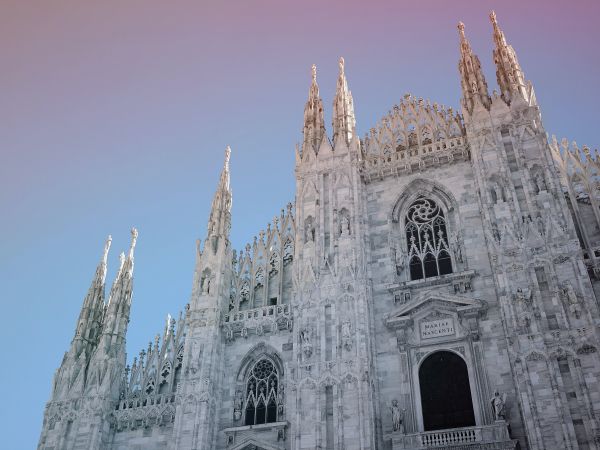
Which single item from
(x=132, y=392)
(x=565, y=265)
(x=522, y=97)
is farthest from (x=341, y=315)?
(x=522, y=97)

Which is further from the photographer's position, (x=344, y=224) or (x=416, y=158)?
(x=416, y=158)

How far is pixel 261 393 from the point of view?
21203 millimetres

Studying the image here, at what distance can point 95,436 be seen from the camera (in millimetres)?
21719

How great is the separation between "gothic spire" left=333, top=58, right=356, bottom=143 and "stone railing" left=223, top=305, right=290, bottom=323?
7.31m

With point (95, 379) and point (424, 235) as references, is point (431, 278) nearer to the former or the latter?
point (424, 235)

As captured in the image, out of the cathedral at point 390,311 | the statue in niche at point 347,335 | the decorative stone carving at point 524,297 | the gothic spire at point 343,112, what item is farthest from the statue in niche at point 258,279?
the decorative stone carving at point 524,297

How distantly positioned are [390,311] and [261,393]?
520 cm

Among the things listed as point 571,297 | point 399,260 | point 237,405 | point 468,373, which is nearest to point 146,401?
point 237,405

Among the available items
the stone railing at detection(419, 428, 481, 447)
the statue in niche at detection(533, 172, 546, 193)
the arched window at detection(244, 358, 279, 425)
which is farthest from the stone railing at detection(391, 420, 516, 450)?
the statue in niche at detection(533, 172, 546, 193)

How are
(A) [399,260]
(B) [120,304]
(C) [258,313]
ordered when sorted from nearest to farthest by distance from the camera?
(A) [399,260] → (C) [258,313] → (B) [120,304]

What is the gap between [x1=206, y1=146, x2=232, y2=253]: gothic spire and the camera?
24672 millimetres

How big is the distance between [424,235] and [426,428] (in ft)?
22.5

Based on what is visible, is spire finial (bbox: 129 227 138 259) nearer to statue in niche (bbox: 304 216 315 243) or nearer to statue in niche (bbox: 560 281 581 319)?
statue in niche (bbox: 304 216 315 243)

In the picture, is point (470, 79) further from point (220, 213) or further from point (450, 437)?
point (450, 437)
